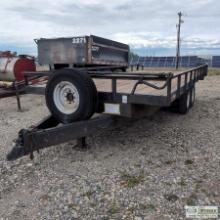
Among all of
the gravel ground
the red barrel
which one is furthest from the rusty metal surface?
the gravel ground

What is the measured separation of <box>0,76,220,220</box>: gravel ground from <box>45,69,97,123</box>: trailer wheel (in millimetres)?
692

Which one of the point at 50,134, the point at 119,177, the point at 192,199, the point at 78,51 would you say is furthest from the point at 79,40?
the point at 192,199

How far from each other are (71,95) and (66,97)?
0.35ft

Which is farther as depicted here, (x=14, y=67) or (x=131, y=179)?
(x=14, y=67)

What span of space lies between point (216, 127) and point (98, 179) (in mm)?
3213

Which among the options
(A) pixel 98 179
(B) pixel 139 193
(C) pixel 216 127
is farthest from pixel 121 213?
(C) pixel 216 127

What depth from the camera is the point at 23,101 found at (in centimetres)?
906

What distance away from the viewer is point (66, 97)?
4.05 metres

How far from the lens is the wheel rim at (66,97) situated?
3.95 m

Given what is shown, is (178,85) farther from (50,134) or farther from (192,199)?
(50,134)

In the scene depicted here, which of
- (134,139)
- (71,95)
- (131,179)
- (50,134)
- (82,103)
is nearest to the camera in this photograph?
(131,179)

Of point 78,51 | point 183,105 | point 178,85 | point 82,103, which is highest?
point 78,51

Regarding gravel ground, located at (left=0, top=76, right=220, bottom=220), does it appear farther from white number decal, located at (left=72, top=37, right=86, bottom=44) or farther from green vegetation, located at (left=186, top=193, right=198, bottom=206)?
white number decal, located at (left=72, top=37, right=86, bottom=44)

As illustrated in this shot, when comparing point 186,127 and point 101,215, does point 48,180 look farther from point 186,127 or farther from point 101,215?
point 186,127
